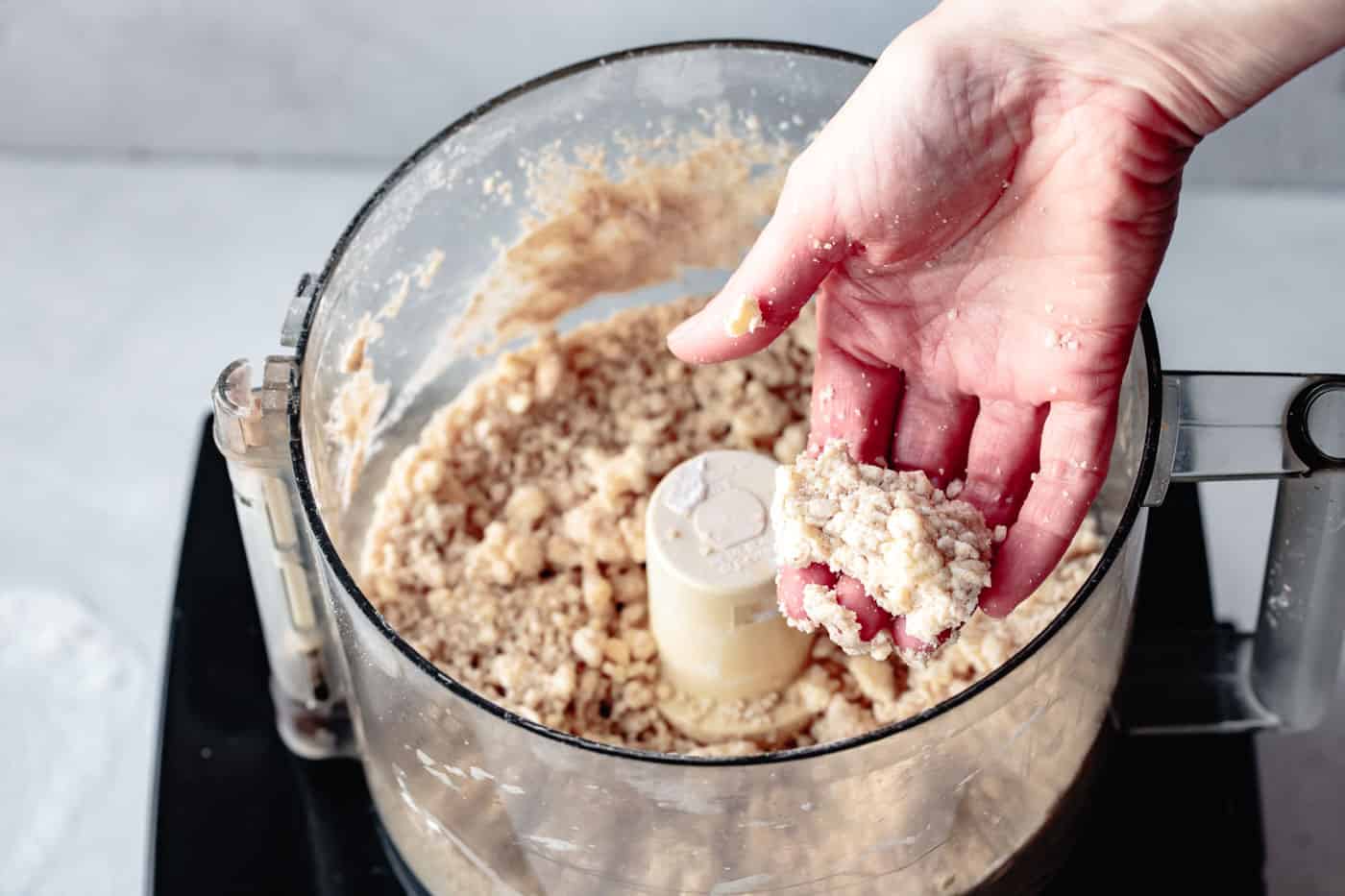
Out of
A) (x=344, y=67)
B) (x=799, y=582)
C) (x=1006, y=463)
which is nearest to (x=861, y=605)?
(x=799, y=582)

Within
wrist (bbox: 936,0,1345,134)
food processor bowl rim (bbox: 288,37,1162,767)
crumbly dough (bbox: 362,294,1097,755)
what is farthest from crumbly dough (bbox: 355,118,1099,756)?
wrist (bbox: 936,0,1345,134)

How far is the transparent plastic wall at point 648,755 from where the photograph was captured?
2.25ft

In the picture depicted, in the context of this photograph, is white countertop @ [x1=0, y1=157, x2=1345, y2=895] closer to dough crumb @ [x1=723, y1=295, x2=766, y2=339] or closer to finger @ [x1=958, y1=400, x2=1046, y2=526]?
finger @ [x1=958, y1=400, x2=1046, y2=526]

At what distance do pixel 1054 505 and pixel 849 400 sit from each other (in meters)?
0.13

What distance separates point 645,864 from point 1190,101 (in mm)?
434

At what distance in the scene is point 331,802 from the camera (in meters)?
0.92

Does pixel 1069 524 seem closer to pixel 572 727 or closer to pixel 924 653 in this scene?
pixel 924 653

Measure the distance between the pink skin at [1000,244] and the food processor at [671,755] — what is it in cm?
4

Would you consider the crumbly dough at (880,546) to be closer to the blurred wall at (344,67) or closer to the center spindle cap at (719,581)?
the center spindle cap at (719,581)

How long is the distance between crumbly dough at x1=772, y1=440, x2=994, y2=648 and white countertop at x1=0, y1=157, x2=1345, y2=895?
→ 44 centimetres

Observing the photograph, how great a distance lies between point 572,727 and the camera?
850 millimetres

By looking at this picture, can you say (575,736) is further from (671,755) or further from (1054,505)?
(1054,505)

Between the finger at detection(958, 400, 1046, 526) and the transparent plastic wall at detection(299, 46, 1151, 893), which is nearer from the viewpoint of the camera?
the transparent plastic wall at detection(299, 46, 1151, 893)

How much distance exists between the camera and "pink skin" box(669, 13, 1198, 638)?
739mm
